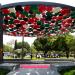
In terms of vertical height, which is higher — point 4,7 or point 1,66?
point 4,7

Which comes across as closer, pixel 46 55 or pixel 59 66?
pixel 59 66

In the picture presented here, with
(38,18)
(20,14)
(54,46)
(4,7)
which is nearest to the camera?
(4,7)

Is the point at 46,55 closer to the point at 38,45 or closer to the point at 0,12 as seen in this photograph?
the point at 38,45

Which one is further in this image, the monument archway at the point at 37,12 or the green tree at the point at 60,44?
the green tree at the point at 60,44

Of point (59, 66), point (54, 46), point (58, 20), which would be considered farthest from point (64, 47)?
point (59, 66)

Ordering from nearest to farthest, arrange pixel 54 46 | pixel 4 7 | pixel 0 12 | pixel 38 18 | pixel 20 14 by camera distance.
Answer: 1. pixel 4 7
2. pixel 0 12
3. pixel 20 14
4. pixel 38 18
5. pixel 54 46

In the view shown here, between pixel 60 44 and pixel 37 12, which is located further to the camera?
pixel 60 44

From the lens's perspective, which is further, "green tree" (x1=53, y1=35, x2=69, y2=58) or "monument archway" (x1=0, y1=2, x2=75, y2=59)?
"green tree" (x1=53, y1=35, x2=69, y2=58)

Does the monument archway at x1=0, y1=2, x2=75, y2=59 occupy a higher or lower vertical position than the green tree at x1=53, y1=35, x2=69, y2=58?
higher

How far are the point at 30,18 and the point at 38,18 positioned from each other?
26.2 inches

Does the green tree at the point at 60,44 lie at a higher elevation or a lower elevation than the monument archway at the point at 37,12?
lower

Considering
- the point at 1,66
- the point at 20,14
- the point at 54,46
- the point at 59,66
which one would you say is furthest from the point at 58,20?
the point at 54,46

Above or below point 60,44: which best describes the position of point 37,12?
above

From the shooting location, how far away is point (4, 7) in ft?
60.7
